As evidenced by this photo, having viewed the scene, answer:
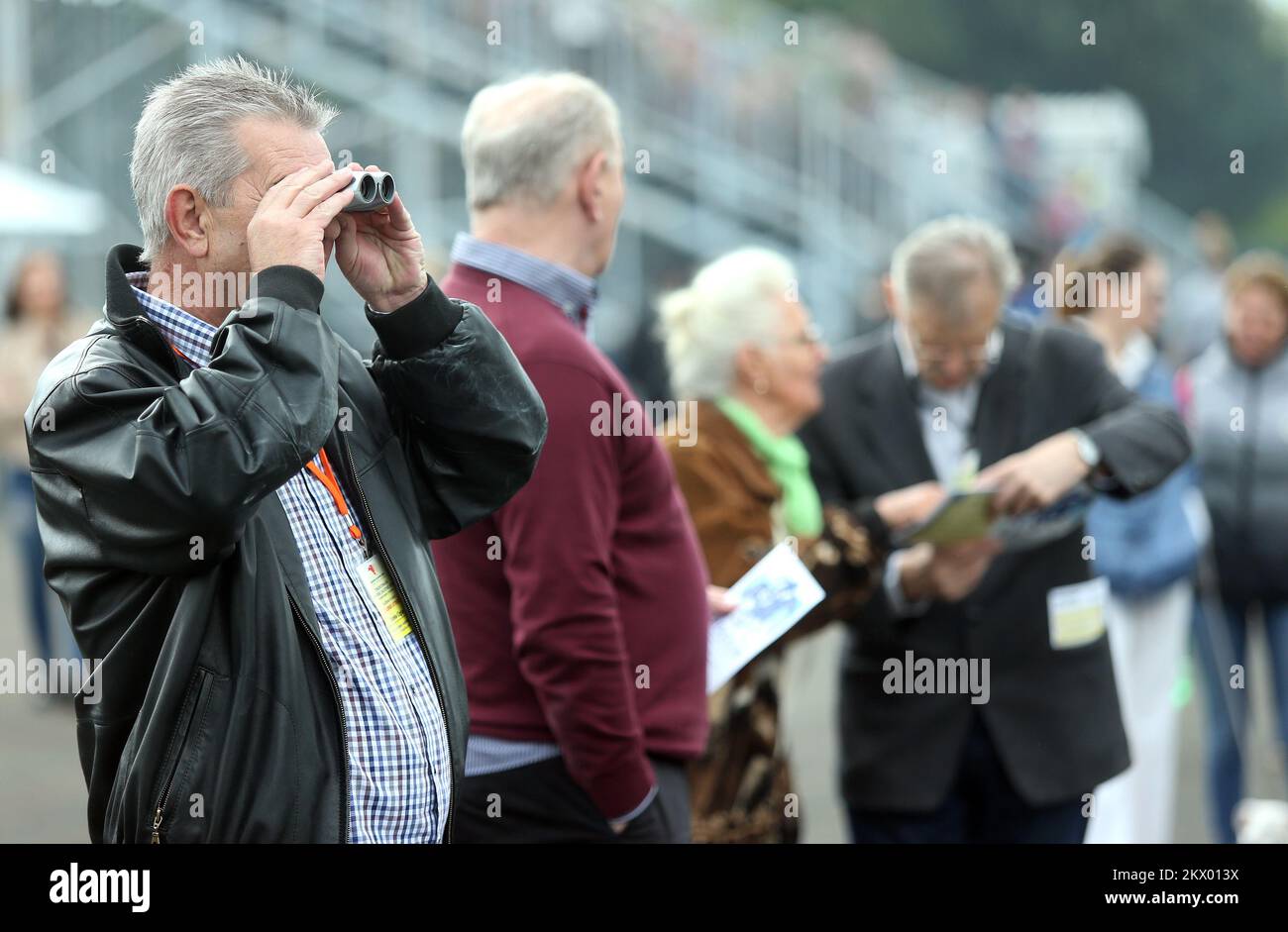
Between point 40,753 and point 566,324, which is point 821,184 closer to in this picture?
point 40,753

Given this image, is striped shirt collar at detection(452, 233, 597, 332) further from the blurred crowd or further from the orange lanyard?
the orange lanyard

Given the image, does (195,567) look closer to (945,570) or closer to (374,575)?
(374,575)

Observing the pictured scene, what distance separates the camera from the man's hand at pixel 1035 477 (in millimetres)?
3924

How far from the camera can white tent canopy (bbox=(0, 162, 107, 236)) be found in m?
12.9

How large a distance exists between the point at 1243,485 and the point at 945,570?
10.0 feet

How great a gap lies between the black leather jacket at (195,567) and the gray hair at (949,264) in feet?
7.47

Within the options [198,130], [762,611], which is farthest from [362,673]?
[762,611]

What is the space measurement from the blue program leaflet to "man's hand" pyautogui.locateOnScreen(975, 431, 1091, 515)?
59 cm

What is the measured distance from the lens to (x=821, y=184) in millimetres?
17875

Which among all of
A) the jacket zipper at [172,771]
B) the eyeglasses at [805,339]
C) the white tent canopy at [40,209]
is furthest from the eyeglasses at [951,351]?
the white tent canopy at [40,209]

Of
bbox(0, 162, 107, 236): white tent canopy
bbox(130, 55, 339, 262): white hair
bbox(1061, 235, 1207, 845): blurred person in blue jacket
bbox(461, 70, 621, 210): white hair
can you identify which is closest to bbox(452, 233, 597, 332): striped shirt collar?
bbox(461, 70, 621, 210): white hair

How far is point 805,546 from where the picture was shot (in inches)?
157

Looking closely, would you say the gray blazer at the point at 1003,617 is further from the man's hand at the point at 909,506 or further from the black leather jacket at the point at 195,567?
the black leather jacket at the point at 195,567
